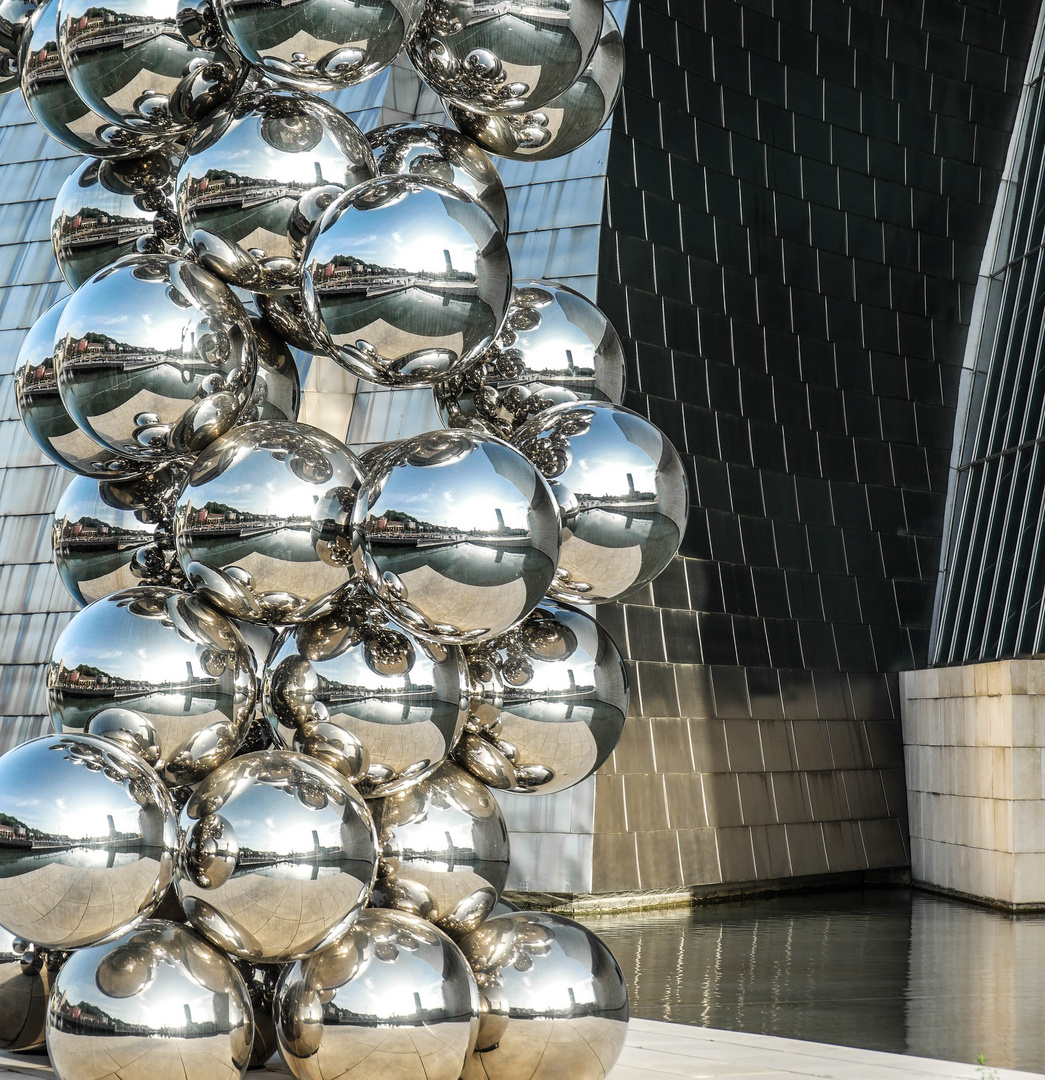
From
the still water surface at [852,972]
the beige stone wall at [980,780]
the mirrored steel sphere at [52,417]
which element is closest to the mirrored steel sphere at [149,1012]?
the mirrored steel sphere at [52,417]

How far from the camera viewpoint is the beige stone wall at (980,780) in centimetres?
1210

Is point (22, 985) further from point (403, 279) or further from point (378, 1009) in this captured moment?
point (403, 279)

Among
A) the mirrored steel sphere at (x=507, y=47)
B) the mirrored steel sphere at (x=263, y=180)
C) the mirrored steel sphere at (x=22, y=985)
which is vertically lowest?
the mirrored steel sphere at (x=22, y=985)

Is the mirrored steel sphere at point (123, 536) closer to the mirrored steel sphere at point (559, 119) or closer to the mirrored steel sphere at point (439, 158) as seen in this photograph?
the mirrored steel sphere at point (439, 158)

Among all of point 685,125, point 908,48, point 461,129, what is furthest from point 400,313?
point 908,48

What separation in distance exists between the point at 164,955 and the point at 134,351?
1.59m

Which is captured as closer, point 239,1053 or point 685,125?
point 239,1053

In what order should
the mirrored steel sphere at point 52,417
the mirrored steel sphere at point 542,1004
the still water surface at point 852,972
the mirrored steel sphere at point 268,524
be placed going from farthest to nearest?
1. the still water surface at point 852,972
2. the mirrored steel sphere at point 52,417
3. the mirrored steel sphere at point 542,1004
4. the mirrored steel sphere at point 268,524

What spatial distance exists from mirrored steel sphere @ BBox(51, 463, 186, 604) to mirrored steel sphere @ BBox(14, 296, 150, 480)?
186mm

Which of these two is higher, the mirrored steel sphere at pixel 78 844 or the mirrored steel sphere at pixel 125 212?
the mirrored steel sphere at pixel 125 212

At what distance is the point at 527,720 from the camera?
408 centimetres

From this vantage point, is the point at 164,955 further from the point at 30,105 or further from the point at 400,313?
the point at 30,105

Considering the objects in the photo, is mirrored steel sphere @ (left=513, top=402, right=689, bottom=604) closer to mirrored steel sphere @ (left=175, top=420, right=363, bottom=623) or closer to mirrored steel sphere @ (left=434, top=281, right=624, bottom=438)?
mirrored steel sphere @ (left=434, top=281, right=624, bottom=438)

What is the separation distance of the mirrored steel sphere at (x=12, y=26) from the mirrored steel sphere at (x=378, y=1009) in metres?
3.13
